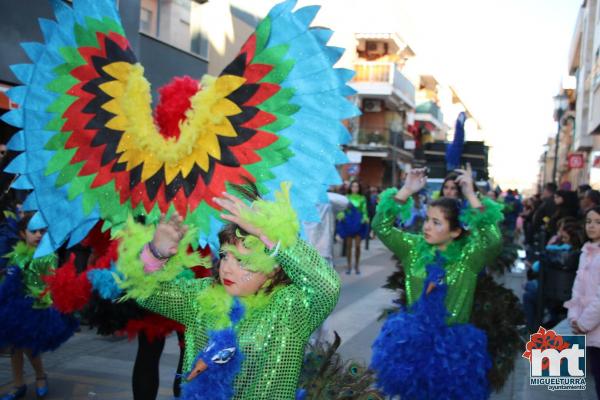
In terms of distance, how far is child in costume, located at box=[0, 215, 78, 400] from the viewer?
Result: 4.66 m

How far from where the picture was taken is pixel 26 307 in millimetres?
4723

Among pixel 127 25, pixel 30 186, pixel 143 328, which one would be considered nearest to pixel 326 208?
pixel 143 328

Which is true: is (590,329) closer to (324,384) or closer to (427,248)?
(427,248)

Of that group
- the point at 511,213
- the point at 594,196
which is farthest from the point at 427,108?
the point at 594,196

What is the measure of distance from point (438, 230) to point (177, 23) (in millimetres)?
12553

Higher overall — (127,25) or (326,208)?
(127,25)

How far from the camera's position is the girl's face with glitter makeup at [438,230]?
4219 millimetres

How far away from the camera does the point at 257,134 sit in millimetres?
3203

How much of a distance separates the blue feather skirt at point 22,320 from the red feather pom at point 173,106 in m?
2.18

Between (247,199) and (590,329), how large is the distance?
296 centimetres

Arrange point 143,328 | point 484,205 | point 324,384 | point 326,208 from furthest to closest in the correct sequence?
point 326,208 → point 484,205 → point 143,328 → point 324,384

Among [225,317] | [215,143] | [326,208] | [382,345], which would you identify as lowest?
[382,345]

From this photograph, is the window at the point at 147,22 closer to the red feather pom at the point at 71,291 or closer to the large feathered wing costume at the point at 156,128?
the red feather pom at the point at 71,291

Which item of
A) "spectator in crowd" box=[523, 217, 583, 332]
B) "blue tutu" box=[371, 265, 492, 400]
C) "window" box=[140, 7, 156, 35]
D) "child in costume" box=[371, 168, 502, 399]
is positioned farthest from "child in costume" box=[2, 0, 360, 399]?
"window" box=[140, 7, 156, 35]
